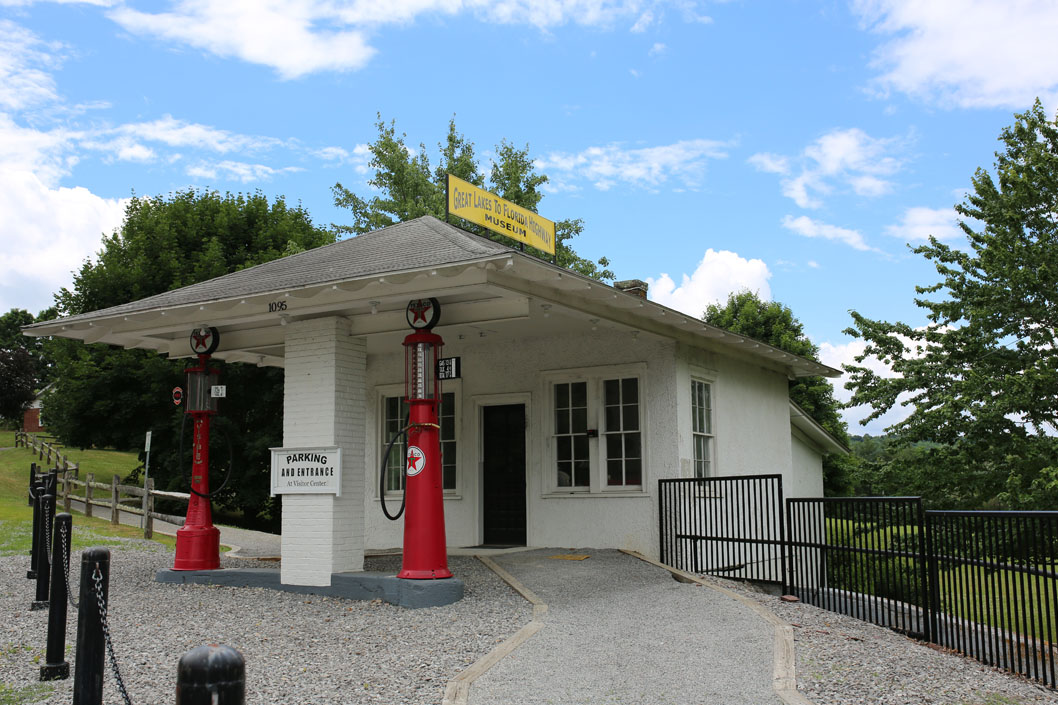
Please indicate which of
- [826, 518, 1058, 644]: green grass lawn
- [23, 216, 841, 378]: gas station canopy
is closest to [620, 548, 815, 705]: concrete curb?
[826, 518, 1058, 644]: green grass lawn

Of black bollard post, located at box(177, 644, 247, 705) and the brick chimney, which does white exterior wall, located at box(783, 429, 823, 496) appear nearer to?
the brick chimney

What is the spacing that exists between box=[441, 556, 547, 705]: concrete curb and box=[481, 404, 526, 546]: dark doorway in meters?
3.46

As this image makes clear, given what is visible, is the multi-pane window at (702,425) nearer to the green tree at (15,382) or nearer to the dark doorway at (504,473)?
the dark doorway at (504,473)

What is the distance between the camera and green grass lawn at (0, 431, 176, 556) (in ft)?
48.8

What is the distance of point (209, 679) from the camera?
231 centimetres

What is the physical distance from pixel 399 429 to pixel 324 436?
14.3 feet

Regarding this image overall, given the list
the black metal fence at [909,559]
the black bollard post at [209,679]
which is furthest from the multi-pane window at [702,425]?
the black bollard post at [209,679]

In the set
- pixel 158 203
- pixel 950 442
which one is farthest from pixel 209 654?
pixel 158 203

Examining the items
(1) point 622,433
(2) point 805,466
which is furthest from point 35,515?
(2) point 805,466

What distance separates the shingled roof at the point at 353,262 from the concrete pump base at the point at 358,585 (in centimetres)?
304

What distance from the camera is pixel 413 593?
8180mm

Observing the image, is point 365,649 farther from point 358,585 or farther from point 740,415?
point 740,415

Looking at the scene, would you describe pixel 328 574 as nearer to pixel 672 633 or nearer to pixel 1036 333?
pixel 672 633

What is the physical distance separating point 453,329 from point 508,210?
1.87 metres
